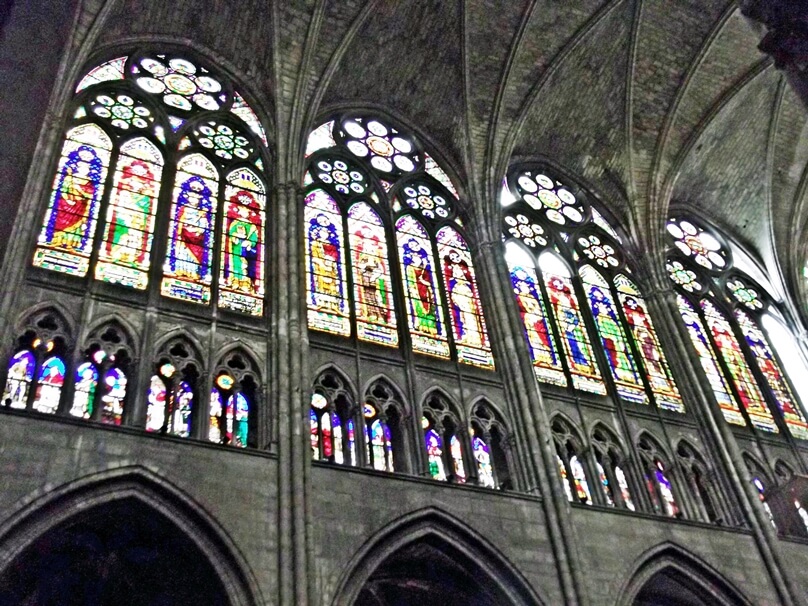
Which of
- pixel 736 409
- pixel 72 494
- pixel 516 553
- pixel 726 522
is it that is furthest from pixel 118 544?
pixel 736 409

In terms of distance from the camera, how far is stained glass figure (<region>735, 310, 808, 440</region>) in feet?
48.3

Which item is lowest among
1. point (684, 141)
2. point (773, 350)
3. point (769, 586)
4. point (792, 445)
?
point (769, 586)

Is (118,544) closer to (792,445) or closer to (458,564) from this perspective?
(458,564)

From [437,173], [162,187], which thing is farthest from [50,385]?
[437,173]

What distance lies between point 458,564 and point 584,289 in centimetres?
647

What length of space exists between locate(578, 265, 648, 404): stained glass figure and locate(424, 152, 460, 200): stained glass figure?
281 cm

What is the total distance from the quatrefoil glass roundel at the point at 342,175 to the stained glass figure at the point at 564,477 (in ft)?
18.4

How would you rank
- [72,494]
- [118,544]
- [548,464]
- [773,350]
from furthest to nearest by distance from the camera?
[773,350] → [548,464] → [118,544] → [72,494]

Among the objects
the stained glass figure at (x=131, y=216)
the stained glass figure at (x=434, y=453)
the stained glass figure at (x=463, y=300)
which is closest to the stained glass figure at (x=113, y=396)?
the stained glass figure at (x=131, y=216)

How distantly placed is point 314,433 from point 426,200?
5889 millimetres

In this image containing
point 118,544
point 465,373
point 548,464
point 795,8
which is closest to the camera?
point 795,8

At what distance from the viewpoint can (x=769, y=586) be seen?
1137 centimetres

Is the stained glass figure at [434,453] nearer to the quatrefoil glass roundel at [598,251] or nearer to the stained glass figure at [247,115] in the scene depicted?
the stained glass figure at [247,115]

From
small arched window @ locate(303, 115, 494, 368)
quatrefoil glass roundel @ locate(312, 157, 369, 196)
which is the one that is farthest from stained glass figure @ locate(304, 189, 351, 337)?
quatrefoil glass roundel @ locate(312, 157, 369, 196)
